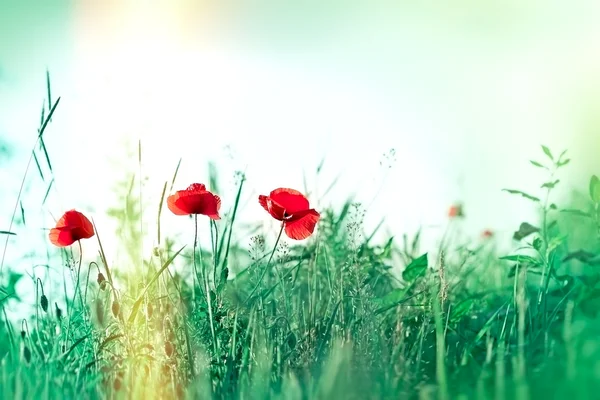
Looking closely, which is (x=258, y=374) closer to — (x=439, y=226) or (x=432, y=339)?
(x=432, y=339)

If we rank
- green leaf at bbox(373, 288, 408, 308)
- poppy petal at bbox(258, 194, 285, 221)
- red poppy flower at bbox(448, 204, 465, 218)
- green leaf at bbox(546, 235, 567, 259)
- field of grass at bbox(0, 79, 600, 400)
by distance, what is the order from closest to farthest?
field of grass at bbox(0, 79, 600, 400)
poppy petal at bbox(258, 194, 285, 221)
green leaf at bbox(546, 235, 567, 259)
green leaf at bbox(373, 288, 408, 308)
red poppy flower at bbox(448, 204, 465, 218)

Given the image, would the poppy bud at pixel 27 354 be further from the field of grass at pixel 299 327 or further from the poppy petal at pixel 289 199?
the poppy petal at pixel 289 199

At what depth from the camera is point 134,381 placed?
68.8 inches

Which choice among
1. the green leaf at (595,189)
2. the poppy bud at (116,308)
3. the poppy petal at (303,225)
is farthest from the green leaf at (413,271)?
the poppy bud at (116,308)

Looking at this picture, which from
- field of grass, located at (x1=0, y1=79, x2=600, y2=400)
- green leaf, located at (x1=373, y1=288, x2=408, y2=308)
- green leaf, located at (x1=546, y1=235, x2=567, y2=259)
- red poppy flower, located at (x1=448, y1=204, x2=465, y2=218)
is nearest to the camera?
field of grass, located at (x1=0, y1=79, x2=600, y2=400)

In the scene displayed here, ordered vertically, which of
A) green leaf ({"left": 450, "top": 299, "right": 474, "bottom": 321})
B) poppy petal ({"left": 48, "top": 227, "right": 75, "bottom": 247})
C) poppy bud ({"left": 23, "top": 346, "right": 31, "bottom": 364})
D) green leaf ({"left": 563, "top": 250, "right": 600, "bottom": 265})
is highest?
poppy petal ({"left": 48, "top": 227, "right": 75, "bottom": 247})

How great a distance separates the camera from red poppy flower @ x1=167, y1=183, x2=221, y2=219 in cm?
184

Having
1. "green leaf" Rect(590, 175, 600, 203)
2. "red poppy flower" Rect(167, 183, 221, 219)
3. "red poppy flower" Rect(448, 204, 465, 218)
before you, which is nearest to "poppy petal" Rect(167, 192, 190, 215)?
"red poppy flower" Rect(167, 183, 221, 219)

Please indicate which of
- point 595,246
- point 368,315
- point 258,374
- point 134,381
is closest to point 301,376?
point 258,374

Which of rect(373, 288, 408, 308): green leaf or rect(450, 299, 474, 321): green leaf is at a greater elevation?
rect(373, 288, 408, 308): green leaf

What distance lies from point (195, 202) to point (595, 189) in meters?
1.04

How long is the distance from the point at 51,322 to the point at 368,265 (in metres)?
0.90

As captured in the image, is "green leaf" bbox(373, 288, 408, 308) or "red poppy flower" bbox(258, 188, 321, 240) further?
"green leaf" bbox(373, 288, 408, 308)

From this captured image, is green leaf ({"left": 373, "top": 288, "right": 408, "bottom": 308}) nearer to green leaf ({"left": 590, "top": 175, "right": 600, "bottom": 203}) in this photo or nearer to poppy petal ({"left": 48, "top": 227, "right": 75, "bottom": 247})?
green leaf ({"left": 590, "top": 175, "right": 600, "bottom": 203})
